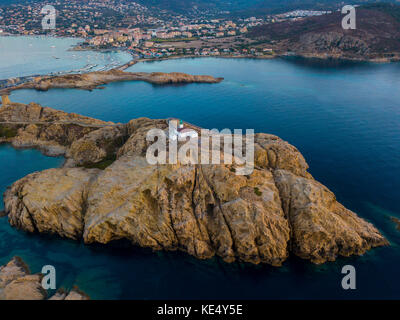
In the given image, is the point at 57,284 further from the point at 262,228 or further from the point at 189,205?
the point at 262,228

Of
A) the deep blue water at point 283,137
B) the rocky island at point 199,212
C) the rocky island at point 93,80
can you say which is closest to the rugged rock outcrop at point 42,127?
the deep blue water at point 283,137

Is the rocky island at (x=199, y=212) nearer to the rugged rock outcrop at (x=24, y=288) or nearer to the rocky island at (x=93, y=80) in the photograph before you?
the rugged rock outcrop at (x=24, y=288)

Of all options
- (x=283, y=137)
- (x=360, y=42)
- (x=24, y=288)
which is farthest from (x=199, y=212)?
(x=360, y=42)

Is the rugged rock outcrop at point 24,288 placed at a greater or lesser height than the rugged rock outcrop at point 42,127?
lesser

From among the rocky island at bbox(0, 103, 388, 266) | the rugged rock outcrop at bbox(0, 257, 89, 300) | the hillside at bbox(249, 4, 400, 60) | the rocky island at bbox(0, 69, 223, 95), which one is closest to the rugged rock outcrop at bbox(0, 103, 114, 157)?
the rocky island at bbox(0, 103, 388, 266)
